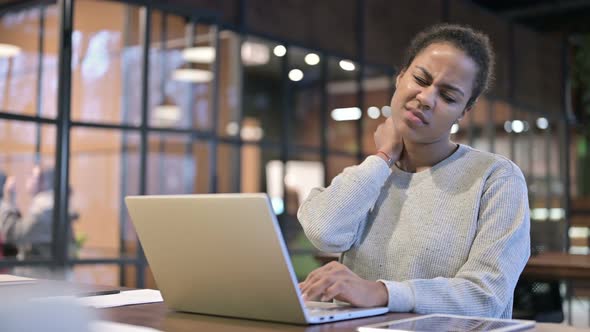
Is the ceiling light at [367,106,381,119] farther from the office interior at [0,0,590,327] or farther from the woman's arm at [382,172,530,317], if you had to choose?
the woman's arm at [382,172,530,317]

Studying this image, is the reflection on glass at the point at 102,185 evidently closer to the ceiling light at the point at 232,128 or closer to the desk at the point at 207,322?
the ceiling light at the point at 232,128

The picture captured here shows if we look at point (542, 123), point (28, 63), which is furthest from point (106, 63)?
point (542, 123)

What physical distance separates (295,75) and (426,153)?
18.1ft

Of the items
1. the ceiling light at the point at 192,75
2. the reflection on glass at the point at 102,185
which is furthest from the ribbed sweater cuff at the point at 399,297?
the ceiling light at the point at 192,75

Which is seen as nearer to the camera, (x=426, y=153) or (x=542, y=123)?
(x=426, y=153)

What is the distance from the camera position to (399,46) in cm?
876

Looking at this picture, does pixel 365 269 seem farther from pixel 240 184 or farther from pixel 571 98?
pixel 571 98

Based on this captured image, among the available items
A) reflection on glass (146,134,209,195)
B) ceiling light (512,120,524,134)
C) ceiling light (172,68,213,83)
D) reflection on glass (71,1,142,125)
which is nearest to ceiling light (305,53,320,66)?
ceiling light (172,68,213,83)

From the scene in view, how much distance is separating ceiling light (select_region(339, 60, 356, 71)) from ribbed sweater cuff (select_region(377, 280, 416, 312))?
21.4 feet

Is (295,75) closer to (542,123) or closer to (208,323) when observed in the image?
(542,123)

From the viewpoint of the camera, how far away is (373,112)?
27.6 feet

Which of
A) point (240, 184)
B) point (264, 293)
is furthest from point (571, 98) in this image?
point (264, 293)

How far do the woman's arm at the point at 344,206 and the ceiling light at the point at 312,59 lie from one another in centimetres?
573

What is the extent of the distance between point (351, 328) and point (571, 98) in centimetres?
1191
